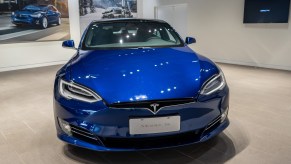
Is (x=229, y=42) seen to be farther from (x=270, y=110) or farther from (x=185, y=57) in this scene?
(x=185, y=57)

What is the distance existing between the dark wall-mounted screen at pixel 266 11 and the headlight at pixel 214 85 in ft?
13.5

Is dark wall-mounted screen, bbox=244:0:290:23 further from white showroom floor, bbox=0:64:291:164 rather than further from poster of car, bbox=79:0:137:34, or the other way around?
poster of car, bbox=79:0:137:34

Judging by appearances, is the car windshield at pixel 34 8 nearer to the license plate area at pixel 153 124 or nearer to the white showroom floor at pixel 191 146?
the white showroom floor at pixel 191 146

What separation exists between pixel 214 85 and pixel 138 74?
0.48m

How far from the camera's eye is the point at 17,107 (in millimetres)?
2994

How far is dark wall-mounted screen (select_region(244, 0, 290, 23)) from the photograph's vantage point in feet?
16.4

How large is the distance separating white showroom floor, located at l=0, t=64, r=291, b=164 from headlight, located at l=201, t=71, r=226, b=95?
0.48 meters

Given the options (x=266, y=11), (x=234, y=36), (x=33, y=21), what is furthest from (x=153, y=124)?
(x=33, y=21)

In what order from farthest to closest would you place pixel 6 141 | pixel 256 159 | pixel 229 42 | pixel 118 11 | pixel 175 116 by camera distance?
pixel 118 11 → pixel 229 42 → pixel 6 141 → pixel 256 159 → pixel 175 116

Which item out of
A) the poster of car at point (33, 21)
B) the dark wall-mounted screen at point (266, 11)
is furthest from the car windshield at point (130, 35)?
the poster of car at point (33, 21)

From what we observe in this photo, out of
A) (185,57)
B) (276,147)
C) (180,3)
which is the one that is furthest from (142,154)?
(180,3)

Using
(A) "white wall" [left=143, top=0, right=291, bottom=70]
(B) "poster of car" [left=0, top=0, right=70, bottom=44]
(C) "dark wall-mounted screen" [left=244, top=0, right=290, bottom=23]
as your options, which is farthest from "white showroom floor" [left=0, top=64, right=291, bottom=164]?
(B) "poster of car" [left=0, top=0, right=70, bottom=44]

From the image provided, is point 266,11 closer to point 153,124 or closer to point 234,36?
point 234,36

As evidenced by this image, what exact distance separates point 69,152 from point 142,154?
20.5 inches
